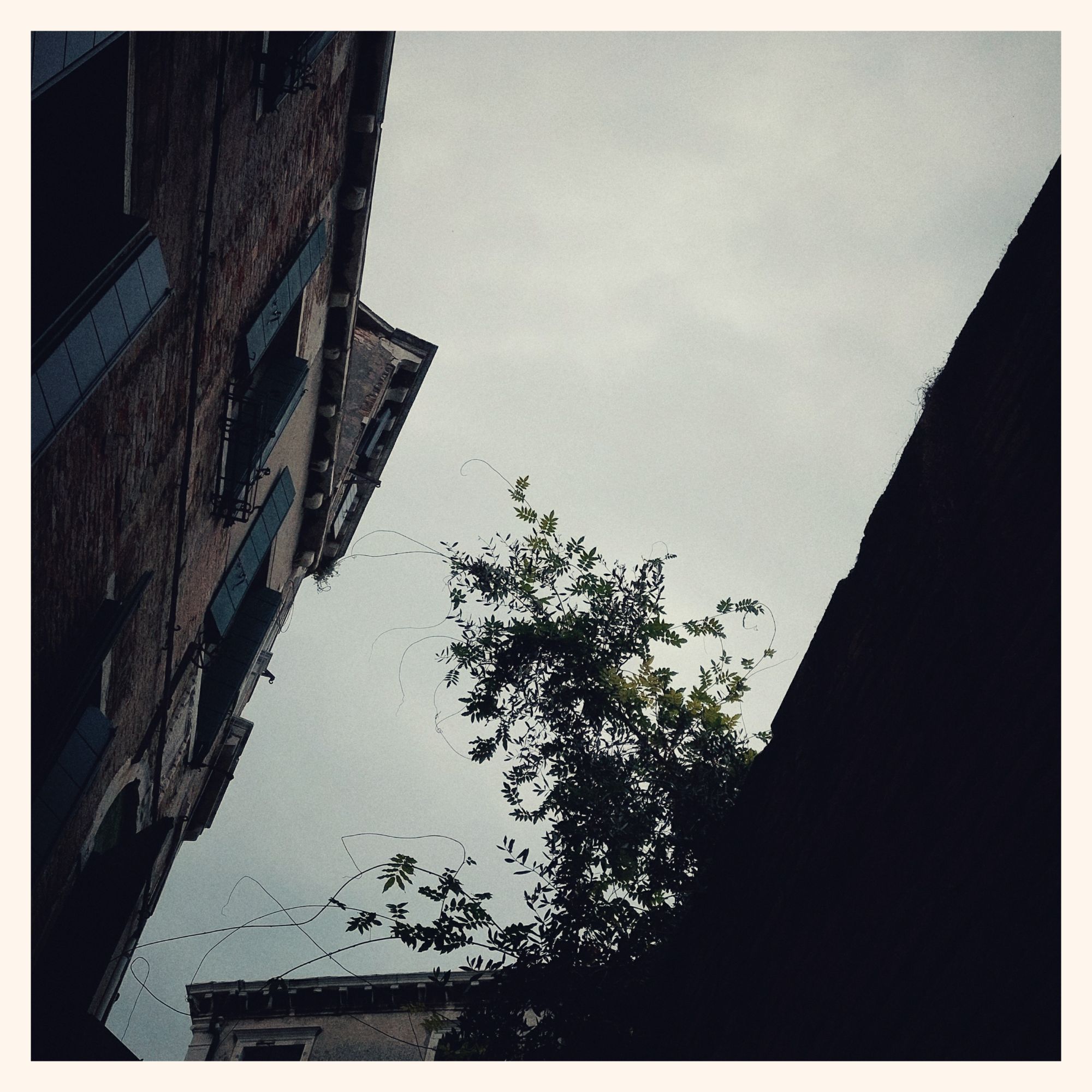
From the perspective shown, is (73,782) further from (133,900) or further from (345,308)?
(345,308)

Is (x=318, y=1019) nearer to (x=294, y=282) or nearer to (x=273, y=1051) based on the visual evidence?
(x=273, y=1051)

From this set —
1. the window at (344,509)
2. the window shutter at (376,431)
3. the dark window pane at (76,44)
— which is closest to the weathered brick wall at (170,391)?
the dark window pane at (76,44)

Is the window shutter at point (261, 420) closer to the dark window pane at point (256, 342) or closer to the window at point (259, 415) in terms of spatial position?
the window at point (259, 415)

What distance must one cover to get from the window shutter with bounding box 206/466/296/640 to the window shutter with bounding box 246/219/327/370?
1780 mm

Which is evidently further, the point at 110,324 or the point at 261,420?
the point at 261,420

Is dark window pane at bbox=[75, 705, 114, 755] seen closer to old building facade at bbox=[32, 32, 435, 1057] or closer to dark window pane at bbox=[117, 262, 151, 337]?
old building facade at bbox=[32, 32, 435, 1057]

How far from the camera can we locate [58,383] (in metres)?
3.68

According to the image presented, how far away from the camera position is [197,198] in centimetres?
514

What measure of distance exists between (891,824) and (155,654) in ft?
19.8

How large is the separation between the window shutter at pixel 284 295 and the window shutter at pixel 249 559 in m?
1.78

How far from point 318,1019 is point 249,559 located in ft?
34.2

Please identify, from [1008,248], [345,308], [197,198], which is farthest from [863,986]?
[345,308]

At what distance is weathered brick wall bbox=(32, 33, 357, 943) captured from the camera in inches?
170

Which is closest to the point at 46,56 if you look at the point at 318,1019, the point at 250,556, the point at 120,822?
the point at 250,556
